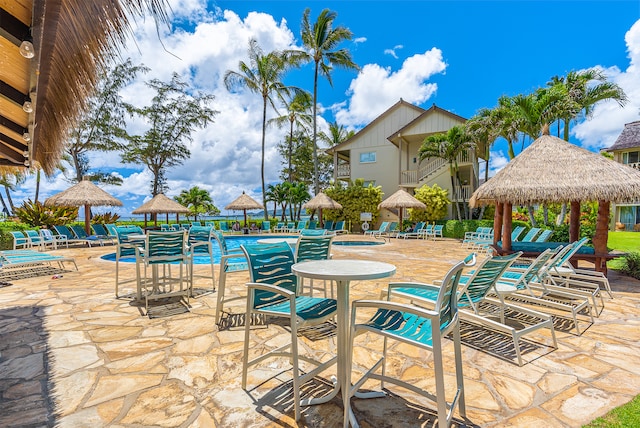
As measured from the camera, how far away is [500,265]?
136 inches

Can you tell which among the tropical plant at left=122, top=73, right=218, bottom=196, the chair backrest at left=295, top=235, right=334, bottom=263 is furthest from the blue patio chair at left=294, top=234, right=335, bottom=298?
the tropical plant at left=122, top=73, right=218, bottom=196

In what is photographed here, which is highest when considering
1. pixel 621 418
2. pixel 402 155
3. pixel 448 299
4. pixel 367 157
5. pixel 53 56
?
pixel 367 157

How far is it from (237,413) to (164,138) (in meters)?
A: 29.3

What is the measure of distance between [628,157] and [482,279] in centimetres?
3205

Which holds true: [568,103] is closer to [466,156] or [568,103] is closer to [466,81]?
[466,156]

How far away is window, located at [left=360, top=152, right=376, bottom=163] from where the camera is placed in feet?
82.0

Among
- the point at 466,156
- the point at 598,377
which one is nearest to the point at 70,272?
the point at 598,377

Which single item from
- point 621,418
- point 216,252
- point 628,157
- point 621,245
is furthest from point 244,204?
point 628,157

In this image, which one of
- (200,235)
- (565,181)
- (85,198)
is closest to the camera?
(200,235)

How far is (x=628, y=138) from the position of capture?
24719 millimetres

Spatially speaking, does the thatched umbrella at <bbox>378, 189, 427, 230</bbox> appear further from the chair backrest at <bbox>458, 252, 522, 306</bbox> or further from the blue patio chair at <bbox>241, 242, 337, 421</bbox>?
the blue patio chair at <bbox>241, 242, 337, 421</bbox>

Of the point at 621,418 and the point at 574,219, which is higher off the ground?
the point at 574,219

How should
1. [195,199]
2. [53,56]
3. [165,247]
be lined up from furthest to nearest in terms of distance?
[195,199] < [165,247] < [53,56]

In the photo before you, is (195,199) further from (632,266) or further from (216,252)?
(632,266)
